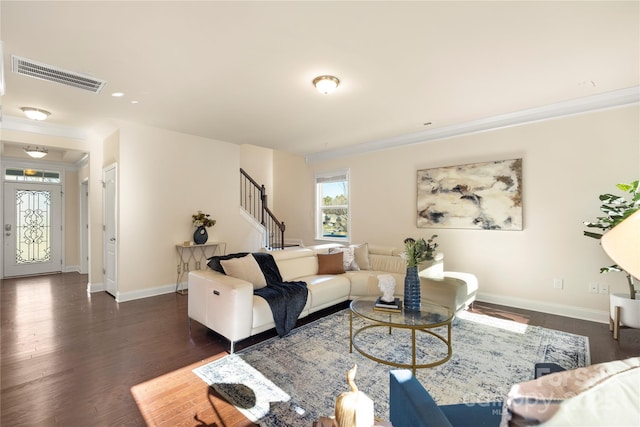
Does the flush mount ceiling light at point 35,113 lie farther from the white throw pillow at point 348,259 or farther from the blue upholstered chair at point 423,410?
the blue upholstered chair at point 423,410

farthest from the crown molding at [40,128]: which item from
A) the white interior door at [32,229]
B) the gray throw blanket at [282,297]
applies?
the gray throw blanket at [282,297]

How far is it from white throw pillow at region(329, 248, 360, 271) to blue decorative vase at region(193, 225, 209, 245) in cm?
231

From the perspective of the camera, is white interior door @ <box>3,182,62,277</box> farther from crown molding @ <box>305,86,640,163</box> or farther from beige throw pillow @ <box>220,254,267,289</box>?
crown molding @ <box>305,86,640,163</box>

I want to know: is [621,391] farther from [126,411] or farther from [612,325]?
[612,325]

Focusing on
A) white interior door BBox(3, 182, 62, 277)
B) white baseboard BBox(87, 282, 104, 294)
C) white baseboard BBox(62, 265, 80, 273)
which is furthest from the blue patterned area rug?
white interior door BBox(3, 182, 62, 277)

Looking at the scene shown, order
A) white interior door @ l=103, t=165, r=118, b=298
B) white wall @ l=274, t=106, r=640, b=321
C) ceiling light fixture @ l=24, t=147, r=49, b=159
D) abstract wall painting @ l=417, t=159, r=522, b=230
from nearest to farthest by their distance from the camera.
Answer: white wall @ l=274, t=106, r=640, b=321 < abstract wall painting @ l=417, t=159, r=522, b=230 < white interior door @ l=103, t=165, r=118, b=298 < ceiling light fixture @ l=24, t=147, r=49, b=159

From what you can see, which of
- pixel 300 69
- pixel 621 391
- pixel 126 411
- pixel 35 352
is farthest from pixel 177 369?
pixel 300 69

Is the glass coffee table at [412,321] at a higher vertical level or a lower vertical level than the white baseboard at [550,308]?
higher

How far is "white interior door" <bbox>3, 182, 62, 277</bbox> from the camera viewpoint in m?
6.08

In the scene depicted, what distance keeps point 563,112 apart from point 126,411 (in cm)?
548

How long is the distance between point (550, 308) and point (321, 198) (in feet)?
14.8

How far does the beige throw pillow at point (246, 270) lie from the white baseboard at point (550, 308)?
3.38 metres

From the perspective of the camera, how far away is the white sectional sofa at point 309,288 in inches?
109

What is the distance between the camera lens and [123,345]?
2.92 metres
